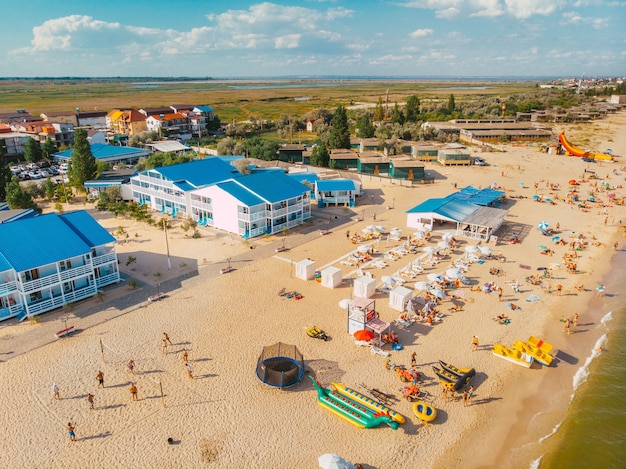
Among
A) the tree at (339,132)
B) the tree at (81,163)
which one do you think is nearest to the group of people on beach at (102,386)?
the tree at (81,163)

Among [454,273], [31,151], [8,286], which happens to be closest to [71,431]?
[8,286]

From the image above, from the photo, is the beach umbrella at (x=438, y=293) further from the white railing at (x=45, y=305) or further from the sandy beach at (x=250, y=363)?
the white railing at (x=45, y=305)

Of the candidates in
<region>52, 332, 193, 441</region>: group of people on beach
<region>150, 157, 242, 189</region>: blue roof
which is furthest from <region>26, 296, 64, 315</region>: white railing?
<region>150, 157, 242, 189</region>: blue roof

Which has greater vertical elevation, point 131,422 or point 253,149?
point 253,149

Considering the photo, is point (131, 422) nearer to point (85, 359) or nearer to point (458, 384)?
point (85, 359)

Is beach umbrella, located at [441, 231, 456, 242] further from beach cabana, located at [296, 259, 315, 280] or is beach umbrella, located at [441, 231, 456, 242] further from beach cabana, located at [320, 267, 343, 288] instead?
beach cabana, located at [296, 259, 315, 280]

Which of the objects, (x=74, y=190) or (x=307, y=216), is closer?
(x=307, y=216)

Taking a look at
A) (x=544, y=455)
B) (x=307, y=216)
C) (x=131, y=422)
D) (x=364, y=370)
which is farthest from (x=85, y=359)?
(x=307, y=216)
